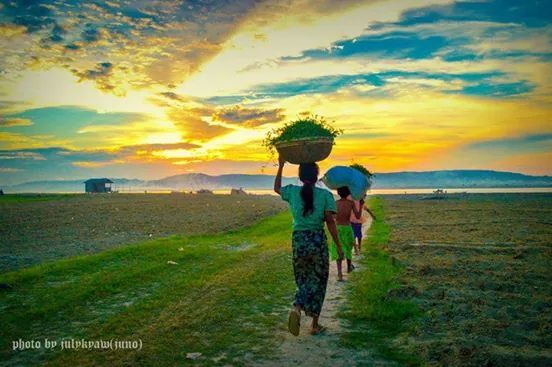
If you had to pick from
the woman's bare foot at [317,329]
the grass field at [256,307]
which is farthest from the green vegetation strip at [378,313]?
the woman's bare foot at [317,329]

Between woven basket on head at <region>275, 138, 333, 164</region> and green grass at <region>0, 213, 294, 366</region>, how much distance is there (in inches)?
123

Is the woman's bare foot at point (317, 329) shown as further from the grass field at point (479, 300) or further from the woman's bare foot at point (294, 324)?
the grass field at point (479, 300)

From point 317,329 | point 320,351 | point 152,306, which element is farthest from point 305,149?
point 152,306

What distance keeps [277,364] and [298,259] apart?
1.99 metres

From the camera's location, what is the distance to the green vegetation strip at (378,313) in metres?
6.82

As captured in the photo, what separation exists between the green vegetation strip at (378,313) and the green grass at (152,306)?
56.0 inches

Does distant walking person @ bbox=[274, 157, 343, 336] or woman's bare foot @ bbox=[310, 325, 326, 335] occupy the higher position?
distant walking person @ bbox=[274, 157, 343, 336]

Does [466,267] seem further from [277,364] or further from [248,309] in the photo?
[277,364]

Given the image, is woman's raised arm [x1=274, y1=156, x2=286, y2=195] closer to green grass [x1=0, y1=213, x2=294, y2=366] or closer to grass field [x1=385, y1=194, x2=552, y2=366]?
green grass [x1=0, y1=213, x2=294, y2=366]

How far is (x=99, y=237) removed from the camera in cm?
2244

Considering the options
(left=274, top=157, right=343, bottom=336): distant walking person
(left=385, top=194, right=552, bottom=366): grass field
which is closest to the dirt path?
(left=274, top=157, right=343, bottom=336): distant walking person

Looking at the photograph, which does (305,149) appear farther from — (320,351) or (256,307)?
(256,307)

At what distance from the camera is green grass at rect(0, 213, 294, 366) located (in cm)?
657

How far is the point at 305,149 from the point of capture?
7.98 meters
